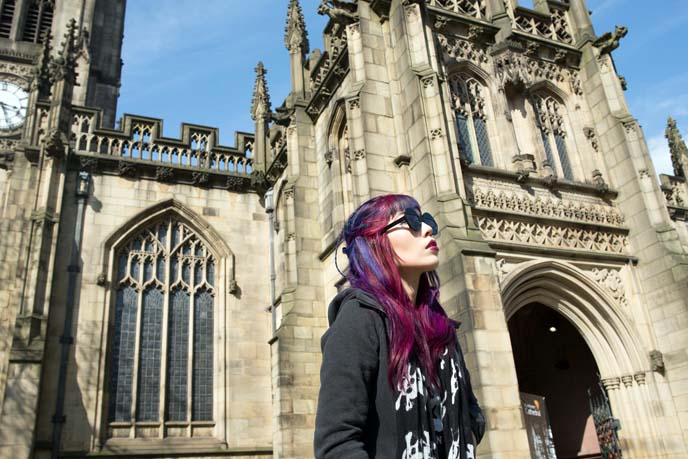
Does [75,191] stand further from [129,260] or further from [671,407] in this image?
[671,407]

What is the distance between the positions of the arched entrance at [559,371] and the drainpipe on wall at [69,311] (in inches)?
419

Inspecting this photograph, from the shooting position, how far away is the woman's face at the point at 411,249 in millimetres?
2176

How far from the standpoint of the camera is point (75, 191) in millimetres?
15102

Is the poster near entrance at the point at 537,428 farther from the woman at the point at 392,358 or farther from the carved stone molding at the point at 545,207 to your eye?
the woman at the point at 392,358

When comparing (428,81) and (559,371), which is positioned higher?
(428,81)

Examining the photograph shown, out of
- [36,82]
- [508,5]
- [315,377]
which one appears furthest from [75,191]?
[508,5]

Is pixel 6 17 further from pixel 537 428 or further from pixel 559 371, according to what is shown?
pixel 537 428

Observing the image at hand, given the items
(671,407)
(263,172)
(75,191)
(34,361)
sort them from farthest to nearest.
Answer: (263,172) < (75,191) < (34,361) < (671,407)

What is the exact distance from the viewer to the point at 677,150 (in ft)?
70.4

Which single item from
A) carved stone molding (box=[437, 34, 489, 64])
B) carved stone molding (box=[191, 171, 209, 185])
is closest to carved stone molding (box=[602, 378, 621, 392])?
carved stone molding (box=[437, 34, 489, 64])

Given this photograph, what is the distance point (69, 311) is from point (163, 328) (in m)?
2.26

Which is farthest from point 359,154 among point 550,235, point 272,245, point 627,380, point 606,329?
point 627,380

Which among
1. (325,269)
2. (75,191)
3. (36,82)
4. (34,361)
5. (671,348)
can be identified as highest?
(36,82)

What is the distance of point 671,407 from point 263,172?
1147 cm
